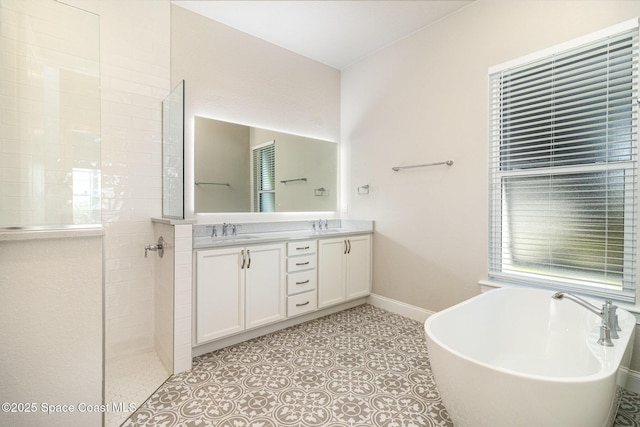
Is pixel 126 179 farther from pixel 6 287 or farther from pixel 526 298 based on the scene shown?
pixel 526 298

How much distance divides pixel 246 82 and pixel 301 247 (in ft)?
5.86

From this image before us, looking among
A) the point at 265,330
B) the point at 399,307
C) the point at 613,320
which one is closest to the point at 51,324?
the point at 265,330

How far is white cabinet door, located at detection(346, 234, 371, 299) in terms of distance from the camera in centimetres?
331

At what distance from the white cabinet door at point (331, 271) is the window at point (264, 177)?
0.74 m

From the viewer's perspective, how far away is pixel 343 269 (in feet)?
10.7

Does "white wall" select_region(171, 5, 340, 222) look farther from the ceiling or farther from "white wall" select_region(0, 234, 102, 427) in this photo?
"white wall" select_region(0, 234, 102, 427)

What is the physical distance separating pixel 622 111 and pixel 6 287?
3425mm

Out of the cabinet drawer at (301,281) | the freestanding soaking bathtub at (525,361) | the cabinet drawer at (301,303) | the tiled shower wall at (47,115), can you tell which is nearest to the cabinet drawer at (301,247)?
the cabinet drawer at (301,281)

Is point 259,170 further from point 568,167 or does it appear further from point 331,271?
point 568,167

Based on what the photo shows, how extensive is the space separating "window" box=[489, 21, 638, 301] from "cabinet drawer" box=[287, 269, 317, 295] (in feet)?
5.22

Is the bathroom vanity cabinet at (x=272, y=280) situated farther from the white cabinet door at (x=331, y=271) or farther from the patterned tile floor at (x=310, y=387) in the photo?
the patterned tile floor at (x=310, y=387)

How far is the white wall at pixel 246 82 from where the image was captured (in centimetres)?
272

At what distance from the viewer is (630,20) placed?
1.89 meters

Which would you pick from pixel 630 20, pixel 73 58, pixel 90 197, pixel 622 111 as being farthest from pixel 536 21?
pixel 90 197
